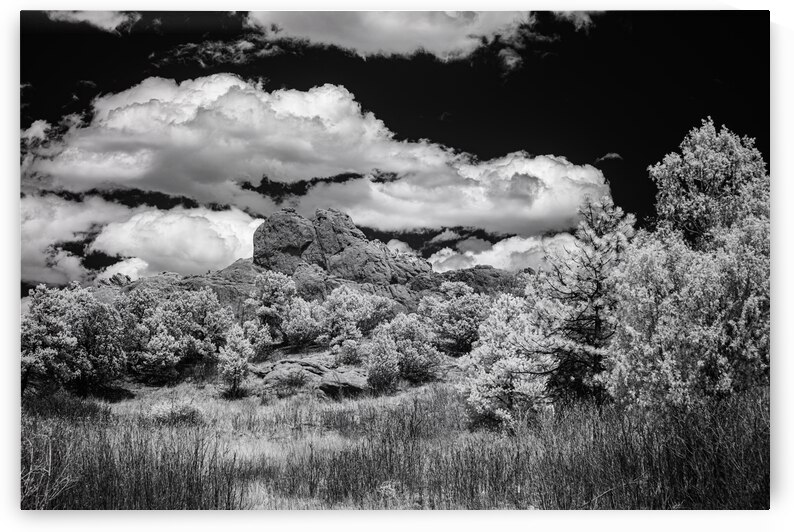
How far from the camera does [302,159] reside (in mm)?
6645

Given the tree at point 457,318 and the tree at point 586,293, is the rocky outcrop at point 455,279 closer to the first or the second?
the tree at point 457,318

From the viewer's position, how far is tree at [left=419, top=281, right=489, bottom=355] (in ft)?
59.2

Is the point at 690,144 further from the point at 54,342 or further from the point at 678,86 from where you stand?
the point at 54,342

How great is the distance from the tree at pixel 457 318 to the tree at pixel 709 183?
10968mm

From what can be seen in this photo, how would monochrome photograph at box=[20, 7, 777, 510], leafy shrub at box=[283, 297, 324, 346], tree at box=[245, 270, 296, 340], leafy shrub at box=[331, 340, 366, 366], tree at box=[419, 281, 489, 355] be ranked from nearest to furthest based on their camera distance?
monochrome photograph at box=[20, 7, 777, 510] → leafy shrub at box=[331, 340, 366, 366] → tree at box=[419, 281, 489, 355] → leafy shrub at box=[283, 297, 324, 346] → tree at box=[245, 270, 296, 340]

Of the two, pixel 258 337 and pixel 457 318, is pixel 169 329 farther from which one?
pixel 457 318

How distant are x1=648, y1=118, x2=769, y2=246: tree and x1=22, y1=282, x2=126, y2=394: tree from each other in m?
8.50

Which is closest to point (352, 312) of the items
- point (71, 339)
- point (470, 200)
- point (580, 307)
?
point (71, 339)

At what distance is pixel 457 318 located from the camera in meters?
18.6

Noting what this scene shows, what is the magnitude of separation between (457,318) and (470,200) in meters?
12.4

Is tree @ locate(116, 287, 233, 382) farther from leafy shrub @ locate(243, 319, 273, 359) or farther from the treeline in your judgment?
the treeline

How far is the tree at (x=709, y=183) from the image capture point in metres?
6.05

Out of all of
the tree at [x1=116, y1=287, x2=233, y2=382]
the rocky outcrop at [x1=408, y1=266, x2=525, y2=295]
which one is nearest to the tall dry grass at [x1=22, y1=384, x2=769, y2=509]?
the tree at [x1=116, y1=287, x2=233, y2=382]

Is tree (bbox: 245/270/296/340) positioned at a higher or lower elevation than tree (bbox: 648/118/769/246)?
higher
